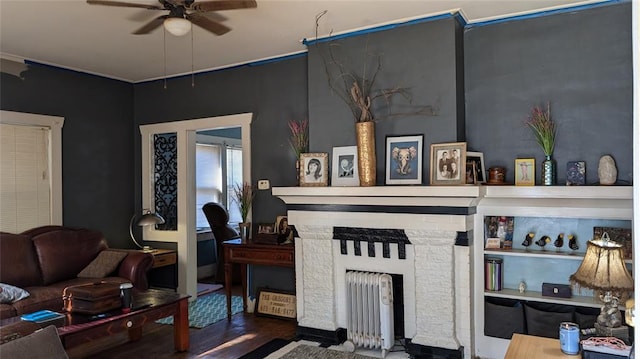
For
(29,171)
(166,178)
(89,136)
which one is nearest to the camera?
(29,171)

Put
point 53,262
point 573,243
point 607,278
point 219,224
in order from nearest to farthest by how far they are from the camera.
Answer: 1. point 607,278
2. point 573,243
3. point 53,262
4. point 219,224

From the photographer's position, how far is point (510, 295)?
349cm

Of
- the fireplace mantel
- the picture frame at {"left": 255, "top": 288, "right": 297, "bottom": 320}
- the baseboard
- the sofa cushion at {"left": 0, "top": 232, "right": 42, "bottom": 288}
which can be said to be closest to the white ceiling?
the fireplace mantel

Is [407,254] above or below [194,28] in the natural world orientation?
below

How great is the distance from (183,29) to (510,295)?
2.89 m

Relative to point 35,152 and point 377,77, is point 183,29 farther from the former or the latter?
point 35,152

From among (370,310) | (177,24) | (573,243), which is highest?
(177,24)

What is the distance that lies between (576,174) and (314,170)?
1982 mm

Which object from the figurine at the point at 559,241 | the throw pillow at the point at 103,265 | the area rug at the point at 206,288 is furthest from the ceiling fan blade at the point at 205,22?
the area rug at the point at 206,288

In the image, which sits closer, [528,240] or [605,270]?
[605,270]

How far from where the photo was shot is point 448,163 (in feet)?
11.6

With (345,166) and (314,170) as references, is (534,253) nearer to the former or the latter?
(345,166)

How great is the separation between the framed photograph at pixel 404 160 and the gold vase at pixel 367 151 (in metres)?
0.14

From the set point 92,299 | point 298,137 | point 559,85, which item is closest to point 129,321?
point 92,299
